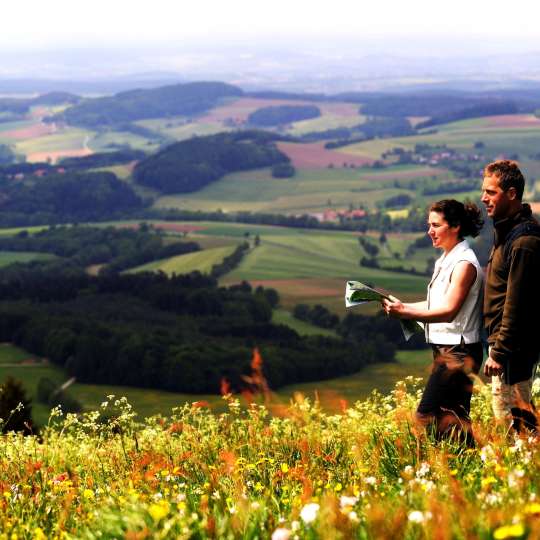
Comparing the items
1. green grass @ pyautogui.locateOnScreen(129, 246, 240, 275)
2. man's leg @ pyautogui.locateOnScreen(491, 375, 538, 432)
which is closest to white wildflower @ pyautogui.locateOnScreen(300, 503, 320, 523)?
man's leg @ pyautogui.locateOnScreen(491, 375, 538, 432)

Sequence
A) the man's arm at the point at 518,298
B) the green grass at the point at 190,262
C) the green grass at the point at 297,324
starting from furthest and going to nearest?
1. the green grass at the point at 190,262
2. the green grass at the point at 297,324
3. the man's arm at the point at 518,298

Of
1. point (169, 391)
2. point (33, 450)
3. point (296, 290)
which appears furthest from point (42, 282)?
point (33, 450)

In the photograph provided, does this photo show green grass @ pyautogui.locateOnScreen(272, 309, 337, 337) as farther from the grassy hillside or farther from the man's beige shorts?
the man's beige shorts

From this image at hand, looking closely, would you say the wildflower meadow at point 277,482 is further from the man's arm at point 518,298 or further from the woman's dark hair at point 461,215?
the woman's dark hair at point 461,215

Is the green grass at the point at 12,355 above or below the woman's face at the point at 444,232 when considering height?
below

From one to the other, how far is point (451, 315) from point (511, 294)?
56cm

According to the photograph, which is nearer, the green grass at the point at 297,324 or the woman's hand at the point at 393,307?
the woman's hand at the point at 393,307

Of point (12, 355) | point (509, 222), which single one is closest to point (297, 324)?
point (12, 355)

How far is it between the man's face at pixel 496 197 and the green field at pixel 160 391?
94.9m

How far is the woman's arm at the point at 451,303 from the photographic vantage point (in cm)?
675

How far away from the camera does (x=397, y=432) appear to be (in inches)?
281

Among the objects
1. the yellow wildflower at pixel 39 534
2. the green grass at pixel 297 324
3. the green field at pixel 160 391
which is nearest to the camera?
the yellow wildflower at pixel 39 534

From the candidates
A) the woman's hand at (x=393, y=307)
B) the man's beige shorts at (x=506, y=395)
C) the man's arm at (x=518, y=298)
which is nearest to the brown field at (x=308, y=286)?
the woman's hand at (x=393, y=307)

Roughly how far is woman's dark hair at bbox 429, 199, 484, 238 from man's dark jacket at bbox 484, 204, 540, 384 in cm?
31
